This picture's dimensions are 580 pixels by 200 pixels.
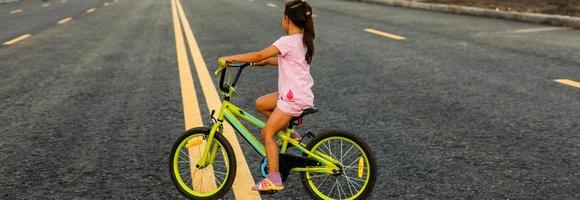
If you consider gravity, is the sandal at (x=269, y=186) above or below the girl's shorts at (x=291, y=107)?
below

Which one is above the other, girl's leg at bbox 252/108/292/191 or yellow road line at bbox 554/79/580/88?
girl's leg at bbox 252/108/292/191

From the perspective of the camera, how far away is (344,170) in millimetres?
3822

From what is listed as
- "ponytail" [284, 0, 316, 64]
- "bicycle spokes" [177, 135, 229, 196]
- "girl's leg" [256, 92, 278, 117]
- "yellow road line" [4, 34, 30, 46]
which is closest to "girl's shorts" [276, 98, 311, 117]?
"girl's leg" [256, 92, 278, 117]

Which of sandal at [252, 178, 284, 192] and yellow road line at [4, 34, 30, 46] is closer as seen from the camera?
sandal at [252, 178, 284, 192]

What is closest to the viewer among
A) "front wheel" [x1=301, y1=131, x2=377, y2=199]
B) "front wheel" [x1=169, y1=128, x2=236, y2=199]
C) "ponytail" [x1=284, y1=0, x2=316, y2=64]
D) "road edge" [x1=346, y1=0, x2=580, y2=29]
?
"ponytail" [x1=284, y1=0, x2=316, y2=64]

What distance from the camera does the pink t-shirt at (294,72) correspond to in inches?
138

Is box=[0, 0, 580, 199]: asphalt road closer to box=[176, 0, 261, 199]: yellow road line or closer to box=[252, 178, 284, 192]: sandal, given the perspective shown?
box=[176, 0, 261, 199]: yellow road line

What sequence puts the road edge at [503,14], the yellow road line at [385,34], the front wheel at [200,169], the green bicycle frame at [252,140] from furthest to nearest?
the road edge at [503,14] → the yellow road line at [385,34] → the front wheel at [200,169] → the green bicycle frame at [252,140]

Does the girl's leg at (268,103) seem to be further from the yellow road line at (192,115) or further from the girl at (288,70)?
the yellow road line at (192,115)

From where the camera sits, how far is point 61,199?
13.1ft

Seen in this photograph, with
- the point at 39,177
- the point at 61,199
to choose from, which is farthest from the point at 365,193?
the point at 39,177

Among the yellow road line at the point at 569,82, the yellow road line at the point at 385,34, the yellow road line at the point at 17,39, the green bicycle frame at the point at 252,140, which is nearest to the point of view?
the green bicycle frame at the point at 252,140

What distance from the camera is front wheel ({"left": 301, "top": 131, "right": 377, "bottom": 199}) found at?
142 inches

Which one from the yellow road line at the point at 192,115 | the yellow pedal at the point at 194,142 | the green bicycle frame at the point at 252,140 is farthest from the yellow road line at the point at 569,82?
the yellow pedal at the point at 194,142
